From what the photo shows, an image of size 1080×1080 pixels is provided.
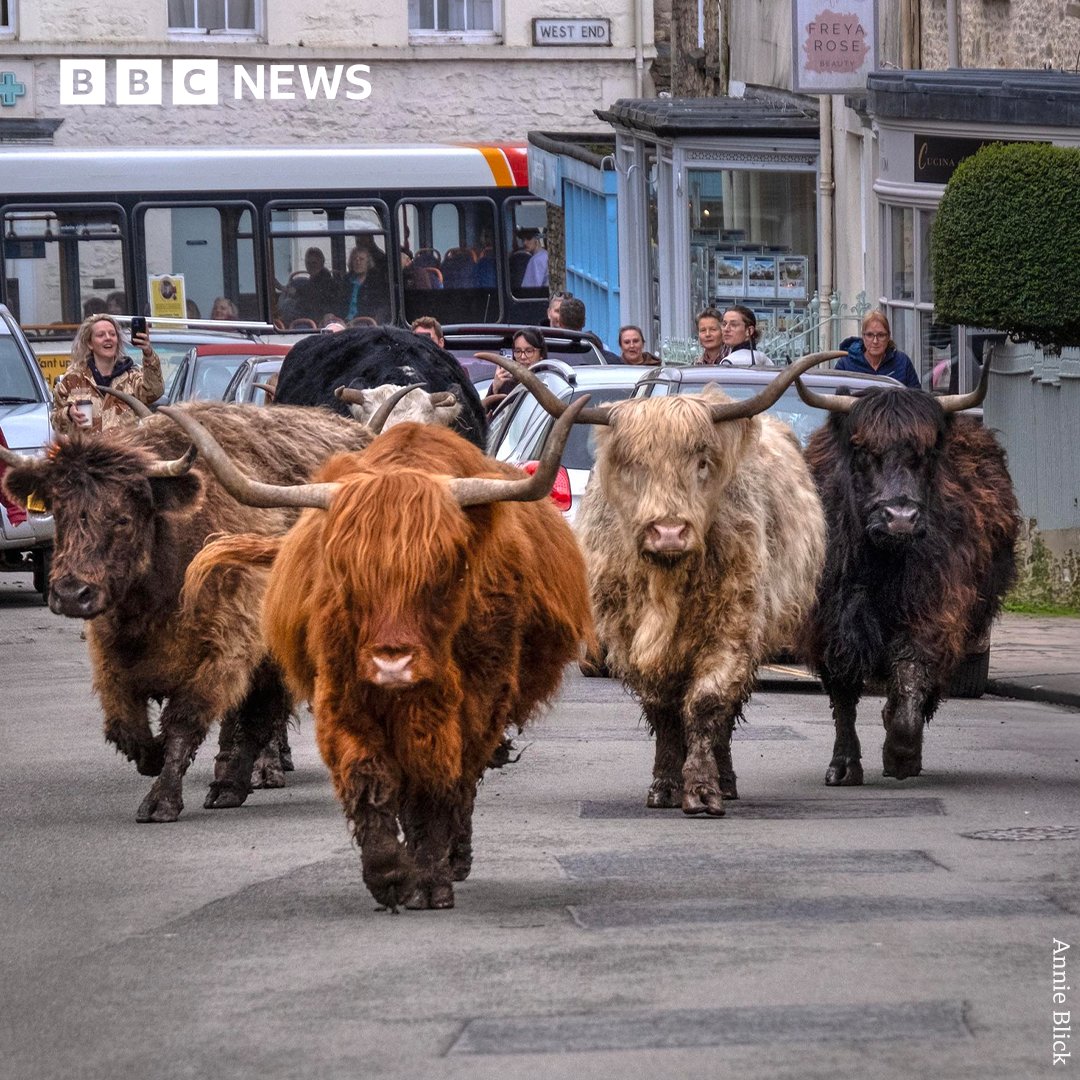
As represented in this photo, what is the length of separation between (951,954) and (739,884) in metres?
1.35

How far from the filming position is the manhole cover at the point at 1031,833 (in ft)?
30.8

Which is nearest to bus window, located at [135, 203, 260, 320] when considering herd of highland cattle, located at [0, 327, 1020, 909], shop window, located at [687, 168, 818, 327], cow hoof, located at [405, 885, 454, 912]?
shop window, located at [687, 168, 818, 327]

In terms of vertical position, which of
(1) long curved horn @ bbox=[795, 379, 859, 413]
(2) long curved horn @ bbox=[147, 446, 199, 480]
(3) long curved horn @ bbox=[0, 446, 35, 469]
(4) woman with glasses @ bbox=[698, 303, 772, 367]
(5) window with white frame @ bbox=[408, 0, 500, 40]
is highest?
(5) window with white frame @ bbox=[408, 0, 500, 40]

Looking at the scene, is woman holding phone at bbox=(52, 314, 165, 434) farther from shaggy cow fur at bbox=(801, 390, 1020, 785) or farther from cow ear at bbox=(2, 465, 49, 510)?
shaggy cow fur at bbox=(801, 390, 1020, 785)

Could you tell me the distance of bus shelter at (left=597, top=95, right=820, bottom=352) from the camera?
2819 centimetres

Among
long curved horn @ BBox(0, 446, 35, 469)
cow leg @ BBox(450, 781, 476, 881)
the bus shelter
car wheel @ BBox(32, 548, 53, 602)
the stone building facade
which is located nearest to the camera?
cow leg @ BBox(450, 781, 476, 881)

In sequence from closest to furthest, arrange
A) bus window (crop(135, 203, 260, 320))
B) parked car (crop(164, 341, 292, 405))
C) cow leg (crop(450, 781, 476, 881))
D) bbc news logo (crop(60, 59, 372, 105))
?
cow leg (crop(450, 781, 476, 881)) → parked car (crop(164, 341, 292, 405)) → bus window (crop(135, 203, 260, 320)) → bbc news logo (crop(60, 59, 372, 105))

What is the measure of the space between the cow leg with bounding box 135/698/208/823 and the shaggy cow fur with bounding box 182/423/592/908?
1892 millimetres

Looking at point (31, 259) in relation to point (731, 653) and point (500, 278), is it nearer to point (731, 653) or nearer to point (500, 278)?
point (500, 278)

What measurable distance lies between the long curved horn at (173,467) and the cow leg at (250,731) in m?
0.89

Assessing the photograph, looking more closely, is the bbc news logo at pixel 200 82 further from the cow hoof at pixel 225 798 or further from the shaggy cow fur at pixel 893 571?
the cow hoof at pixel 225 798

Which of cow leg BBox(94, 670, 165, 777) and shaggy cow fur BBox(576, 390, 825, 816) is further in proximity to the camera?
cow leg BBox(94, 670, 165, 777)

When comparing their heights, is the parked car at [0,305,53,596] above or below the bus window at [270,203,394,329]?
below

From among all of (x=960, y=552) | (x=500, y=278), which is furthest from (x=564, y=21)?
(x=960, y=552)
